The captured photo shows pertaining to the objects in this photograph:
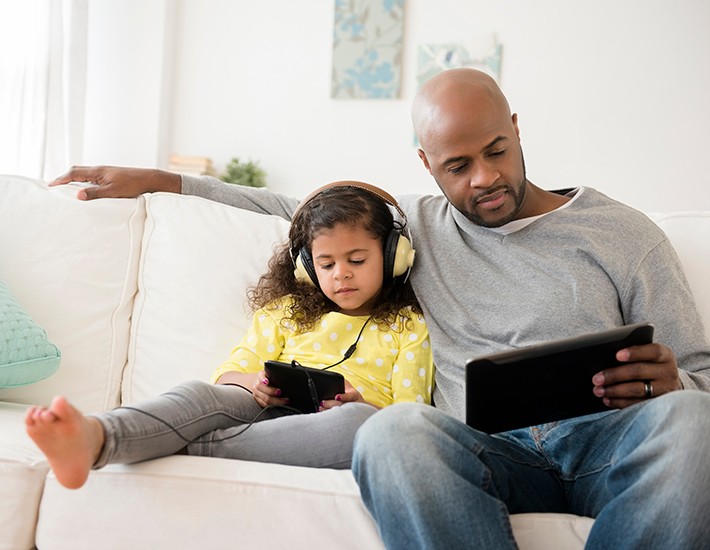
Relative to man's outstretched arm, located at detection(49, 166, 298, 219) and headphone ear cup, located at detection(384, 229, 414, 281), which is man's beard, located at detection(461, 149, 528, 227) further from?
man's outstretched arm, located at detection(49, 166, 298, 219)

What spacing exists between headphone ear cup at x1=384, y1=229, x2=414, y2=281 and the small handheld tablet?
1.03 feet

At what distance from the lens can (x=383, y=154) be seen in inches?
149

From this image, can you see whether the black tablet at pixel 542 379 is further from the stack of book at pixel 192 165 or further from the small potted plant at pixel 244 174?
the stack of book at pixel 192 165

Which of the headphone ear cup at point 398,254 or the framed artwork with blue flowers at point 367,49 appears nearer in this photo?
the headphone ear cup at point 398,254

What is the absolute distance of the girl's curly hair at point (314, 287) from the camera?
5.26ft

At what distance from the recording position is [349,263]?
1.59 meters

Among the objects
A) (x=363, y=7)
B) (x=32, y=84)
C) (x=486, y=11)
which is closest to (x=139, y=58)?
(x=32, y=84)

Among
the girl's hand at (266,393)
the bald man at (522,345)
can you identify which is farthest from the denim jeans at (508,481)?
the girl's hand at (266,393)

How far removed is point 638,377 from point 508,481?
0.25 meters

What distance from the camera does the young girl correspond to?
1.29 meters

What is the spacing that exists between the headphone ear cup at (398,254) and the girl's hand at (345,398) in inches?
10.6

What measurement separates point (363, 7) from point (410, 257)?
257cm

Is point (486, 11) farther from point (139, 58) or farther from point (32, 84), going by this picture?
point (32, 84)

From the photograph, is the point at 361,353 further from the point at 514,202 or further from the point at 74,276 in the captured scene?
the point at 74,276
